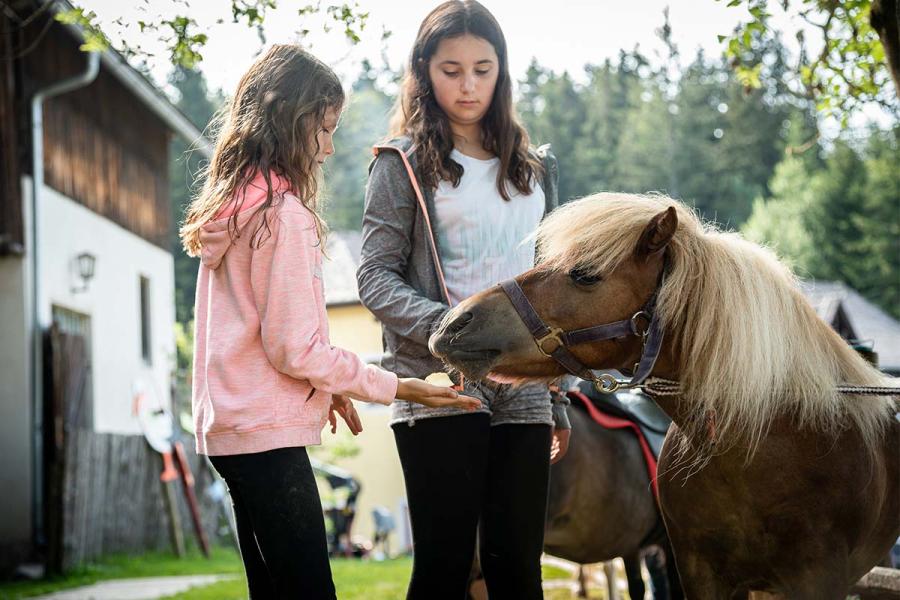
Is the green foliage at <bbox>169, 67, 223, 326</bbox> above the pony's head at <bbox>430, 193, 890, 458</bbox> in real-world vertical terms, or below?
above

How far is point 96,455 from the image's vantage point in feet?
38.8

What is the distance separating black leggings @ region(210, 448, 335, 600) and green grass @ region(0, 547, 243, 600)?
674cm

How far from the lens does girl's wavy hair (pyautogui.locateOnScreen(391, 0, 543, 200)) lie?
10.7 ft

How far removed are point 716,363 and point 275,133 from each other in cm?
138

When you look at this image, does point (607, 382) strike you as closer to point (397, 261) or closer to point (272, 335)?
point (397, 261)

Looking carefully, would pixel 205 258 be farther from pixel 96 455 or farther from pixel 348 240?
pixel 348 240

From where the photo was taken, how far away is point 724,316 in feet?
9.49

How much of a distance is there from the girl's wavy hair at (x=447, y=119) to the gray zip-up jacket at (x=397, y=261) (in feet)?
0.23

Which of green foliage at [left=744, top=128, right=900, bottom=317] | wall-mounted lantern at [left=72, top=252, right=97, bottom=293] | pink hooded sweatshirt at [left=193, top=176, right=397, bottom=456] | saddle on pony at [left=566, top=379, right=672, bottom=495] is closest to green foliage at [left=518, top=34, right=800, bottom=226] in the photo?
green foliage at [left=744, top=128, right=900, bottom=317]

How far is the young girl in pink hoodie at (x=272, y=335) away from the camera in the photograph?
258cm

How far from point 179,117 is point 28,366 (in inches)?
293

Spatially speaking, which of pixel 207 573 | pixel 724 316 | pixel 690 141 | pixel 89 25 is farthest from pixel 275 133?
pixel 690 141

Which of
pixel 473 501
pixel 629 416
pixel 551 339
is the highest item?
pixel 551 339

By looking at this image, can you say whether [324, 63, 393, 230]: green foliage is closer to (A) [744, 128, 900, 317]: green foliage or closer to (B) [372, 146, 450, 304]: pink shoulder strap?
(A) [744, 128, 900, 317]: green foliage
